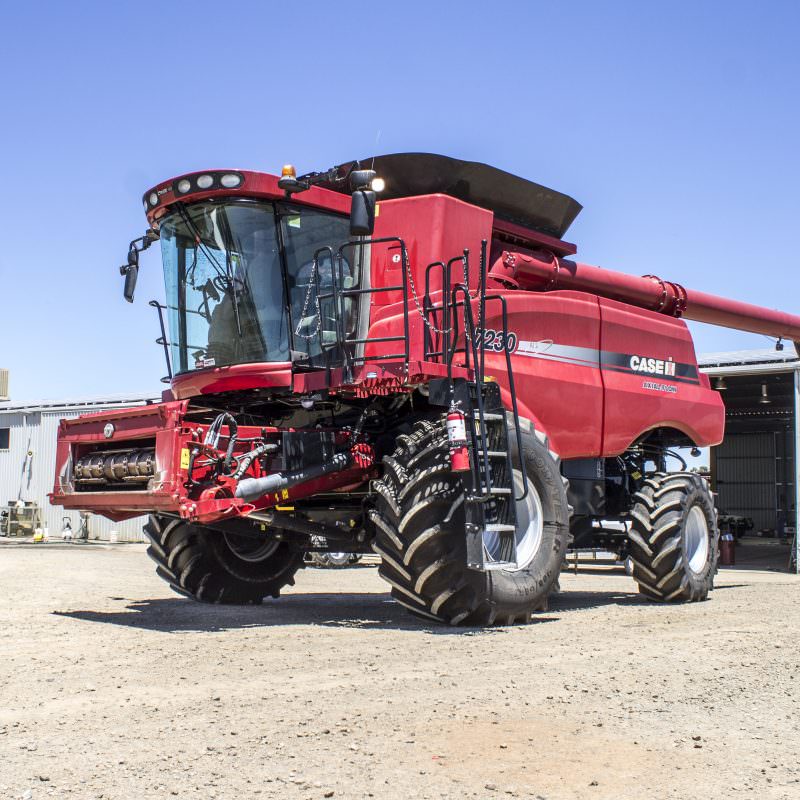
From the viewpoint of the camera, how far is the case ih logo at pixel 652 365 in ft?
35.5

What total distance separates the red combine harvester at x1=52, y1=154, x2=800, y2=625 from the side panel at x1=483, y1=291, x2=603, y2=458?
0.03 metres

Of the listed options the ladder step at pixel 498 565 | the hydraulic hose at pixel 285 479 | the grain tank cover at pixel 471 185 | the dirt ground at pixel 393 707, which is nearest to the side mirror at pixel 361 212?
the grain tank cover at pixel 471 185

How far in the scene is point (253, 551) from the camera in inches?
404

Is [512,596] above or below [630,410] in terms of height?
below

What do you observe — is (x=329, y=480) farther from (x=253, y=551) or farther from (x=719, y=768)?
(x=719, y=768)

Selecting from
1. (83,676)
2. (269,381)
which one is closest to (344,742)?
(83,676)

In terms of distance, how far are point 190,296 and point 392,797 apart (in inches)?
242

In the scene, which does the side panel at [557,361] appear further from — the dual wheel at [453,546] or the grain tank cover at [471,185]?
the grain tank cover at [471,185]

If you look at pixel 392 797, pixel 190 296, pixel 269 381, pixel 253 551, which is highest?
pixel 190 296

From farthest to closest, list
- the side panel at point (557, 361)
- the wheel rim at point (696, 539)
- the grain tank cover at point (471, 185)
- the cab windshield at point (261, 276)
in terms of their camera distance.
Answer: the wheel rim at point (696, 539) < the side panel at point (557, 361) < the grain tank cover at point (471, 185) < the cab windshield at point (261, 276)

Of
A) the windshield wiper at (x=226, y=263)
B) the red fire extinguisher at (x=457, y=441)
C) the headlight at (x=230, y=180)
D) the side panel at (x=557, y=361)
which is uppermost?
the headlight at (x=230, y=180)

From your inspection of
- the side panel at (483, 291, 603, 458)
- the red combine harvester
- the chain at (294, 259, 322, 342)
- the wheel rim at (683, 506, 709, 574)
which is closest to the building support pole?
the wheel rim at (683, 506, 709, 574)

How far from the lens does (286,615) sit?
361 inches

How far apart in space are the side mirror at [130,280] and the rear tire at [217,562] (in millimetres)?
2102
